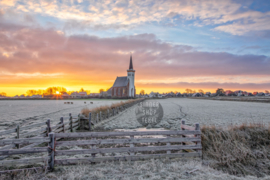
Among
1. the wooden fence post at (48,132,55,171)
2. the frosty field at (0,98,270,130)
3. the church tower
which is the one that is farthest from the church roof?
the wooden fence post at (48,132,55,171)

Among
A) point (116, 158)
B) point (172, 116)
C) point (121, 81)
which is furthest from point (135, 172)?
point (121, 81)

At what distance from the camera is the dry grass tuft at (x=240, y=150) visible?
6035 millimetres

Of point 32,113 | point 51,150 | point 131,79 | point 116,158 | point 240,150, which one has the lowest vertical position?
point 32,113

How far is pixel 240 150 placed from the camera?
22.4 ft

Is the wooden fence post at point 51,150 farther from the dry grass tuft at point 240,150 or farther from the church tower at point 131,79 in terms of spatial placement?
the church tower at point 131,79

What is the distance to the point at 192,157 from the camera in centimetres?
680

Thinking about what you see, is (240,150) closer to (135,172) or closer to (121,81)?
(135,172)

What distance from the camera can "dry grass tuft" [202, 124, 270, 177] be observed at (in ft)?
19.8

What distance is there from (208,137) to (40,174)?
7689mm

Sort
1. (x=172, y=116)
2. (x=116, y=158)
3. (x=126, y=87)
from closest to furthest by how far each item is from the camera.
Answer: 1. (x=116, y=158)
2. (x=172, y=116)
3. (x=126, y=87)

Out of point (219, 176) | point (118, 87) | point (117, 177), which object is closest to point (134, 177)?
point (117, 177)

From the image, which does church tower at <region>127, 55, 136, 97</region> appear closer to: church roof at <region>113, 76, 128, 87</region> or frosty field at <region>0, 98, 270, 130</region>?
church roof at <region>113, 76, 128, 87</region>

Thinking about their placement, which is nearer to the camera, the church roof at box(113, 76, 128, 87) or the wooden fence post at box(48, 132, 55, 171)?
the wooden fence post at box(48, 132, 55, 171)

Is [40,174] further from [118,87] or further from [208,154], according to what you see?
[118,87]
